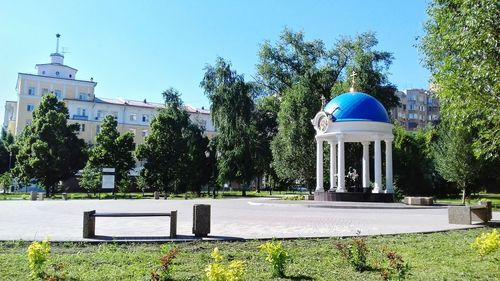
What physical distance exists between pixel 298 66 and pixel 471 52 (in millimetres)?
40477

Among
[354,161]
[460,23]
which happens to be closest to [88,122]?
[354,161]

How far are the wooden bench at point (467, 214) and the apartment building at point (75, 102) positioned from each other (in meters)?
54.2

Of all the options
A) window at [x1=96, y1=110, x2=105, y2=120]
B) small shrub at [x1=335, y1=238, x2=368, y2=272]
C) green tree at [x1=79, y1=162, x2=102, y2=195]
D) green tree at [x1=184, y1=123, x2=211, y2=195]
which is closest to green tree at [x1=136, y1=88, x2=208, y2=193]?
green tree at [x1=184, y1=123, x2=211, y2=195]

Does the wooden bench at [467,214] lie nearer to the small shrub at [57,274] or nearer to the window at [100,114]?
the small shrub at [57,274]

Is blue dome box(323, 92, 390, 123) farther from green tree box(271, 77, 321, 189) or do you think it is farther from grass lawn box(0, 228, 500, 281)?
grass lawn box(0, 228, 500, 281)

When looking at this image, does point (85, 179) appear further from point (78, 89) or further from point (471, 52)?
point (471, 52)

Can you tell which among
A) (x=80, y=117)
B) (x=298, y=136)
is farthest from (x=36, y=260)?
(x=80, y=117)

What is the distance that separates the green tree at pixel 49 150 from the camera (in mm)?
47094

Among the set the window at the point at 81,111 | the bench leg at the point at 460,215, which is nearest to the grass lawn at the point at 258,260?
the bench leg at the point at 460,215

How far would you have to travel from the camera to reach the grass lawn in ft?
23.6

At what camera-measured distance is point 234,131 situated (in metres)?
49.3

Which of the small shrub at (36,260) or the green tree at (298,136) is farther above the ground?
the green tree at (298,136)

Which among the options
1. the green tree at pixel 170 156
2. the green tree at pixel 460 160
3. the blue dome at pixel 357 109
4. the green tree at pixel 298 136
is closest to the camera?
the blue dome at pixel 357 109

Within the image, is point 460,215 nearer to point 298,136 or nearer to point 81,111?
point 298,136
